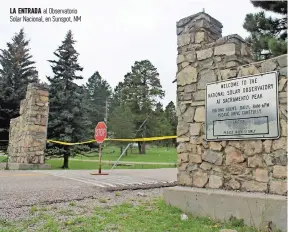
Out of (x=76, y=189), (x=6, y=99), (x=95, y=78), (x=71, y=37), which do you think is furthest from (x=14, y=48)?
(x=95, y=78)

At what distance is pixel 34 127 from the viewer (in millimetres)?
10500

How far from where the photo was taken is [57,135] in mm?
15367

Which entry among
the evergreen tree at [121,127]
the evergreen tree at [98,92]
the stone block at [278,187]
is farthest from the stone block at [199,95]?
the evergreen tree at [98,92]

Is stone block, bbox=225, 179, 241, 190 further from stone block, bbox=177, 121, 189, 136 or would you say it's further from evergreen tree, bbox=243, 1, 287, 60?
evergreen tree, bbox=243, 1, 287, 60

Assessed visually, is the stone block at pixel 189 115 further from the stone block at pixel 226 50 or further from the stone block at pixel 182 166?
the stone block at pixel 226 50

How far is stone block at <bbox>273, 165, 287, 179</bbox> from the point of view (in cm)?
349

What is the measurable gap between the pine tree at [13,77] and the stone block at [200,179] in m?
16.6

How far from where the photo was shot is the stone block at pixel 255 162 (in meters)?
3.71

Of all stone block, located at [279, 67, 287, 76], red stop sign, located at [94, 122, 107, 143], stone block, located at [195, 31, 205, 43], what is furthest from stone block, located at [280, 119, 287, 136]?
Result: red stop sign, located at [94, 122, 107, 143]

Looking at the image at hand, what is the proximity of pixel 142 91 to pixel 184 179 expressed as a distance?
3763 centimetres

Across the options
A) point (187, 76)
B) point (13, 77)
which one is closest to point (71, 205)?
point (187, 76)

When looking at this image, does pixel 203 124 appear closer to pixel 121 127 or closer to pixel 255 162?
pixel 255 162

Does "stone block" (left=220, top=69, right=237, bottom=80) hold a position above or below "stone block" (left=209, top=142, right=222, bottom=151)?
above

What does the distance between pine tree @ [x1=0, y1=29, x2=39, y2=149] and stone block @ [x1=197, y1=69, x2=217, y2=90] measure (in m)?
16.6
